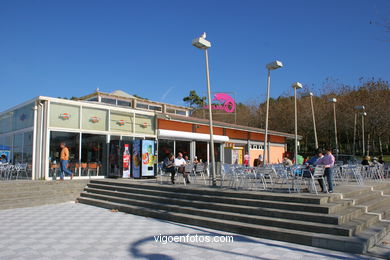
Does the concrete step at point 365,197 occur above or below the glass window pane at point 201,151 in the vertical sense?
below

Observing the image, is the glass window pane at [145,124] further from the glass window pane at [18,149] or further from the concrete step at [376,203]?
the concrete step at [376,203]

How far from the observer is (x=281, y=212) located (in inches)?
286

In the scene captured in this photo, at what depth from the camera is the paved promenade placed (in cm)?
563

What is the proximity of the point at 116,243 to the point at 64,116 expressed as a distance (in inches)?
353

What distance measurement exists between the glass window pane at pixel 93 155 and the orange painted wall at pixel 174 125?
3.56m

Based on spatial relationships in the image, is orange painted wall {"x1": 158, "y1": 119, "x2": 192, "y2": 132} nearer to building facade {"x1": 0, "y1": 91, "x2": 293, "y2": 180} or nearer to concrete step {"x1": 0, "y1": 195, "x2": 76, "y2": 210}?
building facade {"x1": 0, "y1": 91, "x2": 293, "y2": 180}

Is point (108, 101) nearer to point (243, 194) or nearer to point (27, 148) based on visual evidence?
point (27, 148)

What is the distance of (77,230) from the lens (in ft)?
25.0

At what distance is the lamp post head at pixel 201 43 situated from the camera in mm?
10453

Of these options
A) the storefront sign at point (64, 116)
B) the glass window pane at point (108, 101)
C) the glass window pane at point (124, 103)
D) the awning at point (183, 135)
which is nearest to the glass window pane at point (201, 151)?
the awning at point (183, 135)

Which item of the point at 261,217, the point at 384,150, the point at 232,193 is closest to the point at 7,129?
the point at 232,193

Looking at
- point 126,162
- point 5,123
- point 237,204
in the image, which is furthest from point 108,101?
point 237,204

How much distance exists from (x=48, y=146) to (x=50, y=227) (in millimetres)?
6154

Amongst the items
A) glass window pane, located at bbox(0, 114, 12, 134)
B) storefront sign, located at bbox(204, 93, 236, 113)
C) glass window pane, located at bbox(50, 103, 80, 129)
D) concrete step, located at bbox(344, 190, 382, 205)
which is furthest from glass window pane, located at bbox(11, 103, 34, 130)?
storefront sign, located at bbox(204, 93, 236, 113)
